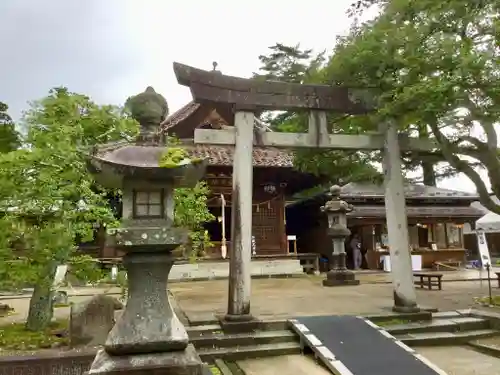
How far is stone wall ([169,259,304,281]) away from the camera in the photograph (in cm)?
1731

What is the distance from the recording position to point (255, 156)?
60.3 ft

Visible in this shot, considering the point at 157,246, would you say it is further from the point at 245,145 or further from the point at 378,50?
the point at 378,50

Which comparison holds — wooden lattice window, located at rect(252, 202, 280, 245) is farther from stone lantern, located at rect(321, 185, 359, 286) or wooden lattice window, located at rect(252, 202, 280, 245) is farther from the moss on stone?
the moss on stone

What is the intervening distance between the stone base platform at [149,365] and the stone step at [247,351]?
192 cm

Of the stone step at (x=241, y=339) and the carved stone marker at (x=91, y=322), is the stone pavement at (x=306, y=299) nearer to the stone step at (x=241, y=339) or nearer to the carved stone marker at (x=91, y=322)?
Answer: the stone step at (x=241, y=339)

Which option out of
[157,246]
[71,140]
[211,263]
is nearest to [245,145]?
[71,140]

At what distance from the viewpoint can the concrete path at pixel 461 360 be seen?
231 inches

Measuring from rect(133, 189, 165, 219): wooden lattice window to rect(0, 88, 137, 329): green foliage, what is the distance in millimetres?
1987

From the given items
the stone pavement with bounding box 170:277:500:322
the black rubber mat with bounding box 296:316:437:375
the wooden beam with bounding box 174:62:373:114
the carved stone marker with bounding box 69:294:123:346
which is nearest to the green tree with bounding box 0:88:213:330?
the carved stone marker with bounding box 69:294:123:346

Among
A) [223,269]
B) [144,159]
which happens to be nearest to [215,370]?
[144,159]

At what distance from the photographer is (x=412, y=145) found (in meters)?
9.23

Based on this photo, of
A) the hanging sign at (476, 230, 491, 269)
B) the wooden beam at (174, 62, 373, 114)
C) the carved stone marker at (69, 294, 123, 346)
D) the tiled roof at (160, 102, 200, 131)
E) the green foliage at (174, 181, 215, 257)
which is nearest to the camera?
the carved stone marker at (69, 294, 123, 346)

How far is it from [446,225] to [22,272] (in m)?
21.7

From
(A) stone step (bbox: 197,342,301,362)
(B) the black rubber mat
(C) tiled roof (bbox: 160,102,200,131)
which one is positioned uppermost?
(C) tiled roof (bbox: 160,102,200,131)
